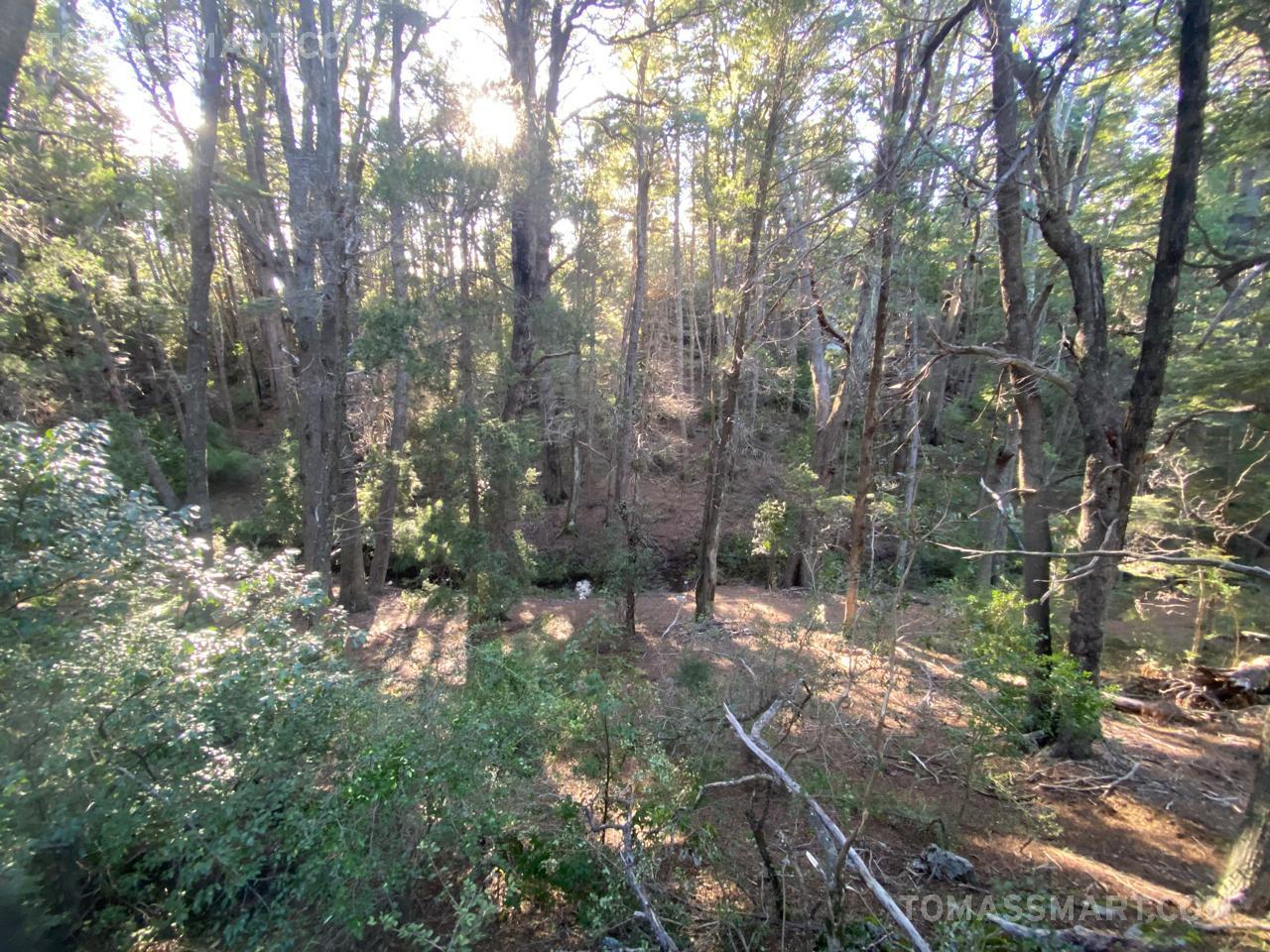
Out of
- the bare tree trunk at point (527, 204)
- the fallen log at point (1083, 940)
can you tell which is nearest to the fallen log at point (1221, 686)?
the fallen log at point (1083, 940)

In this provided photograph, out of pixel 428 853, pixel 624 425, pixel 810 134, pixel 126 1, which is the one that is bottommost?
pixel 428 853

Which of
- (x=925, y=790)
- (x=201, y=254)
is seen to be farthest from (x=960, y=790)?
(x=201, y=254)

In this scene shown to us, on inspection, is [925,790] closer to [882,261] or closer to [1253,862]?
[1253,862]

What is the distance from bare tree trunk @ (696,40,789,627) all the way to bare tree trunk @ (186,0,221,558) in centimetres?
814

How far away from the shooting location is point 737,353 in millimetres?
8586

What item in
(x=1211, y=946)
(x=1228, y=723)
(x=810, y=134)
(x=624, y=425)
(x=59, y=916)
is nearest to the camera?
(x=1211, y=946)

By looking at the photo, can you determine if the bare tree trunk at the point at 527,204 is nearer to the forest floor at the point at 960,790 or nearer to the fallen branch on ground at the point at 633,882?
the forest floor at the point at 960,790

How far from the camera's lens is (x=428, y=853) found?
3.26m

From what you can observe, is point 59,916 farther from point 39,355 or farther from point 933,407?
point 933,407

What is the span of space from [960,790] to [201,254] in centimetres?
1250

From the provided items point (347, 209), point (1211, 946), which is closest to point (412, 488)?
point (347, 209)

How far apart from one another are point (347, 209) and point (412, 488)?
187 inches

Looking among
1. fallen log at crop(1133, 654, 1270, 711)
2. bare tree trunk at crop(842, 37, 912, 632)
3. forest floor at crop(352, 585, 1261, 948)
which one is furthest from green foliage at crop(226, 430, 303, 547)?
fallen log at crop(1133, 654, 1270, 711)

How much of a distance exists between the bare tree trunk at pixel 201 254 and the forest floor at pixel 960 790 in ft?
16.9
